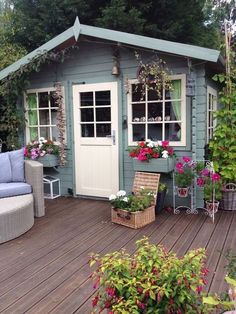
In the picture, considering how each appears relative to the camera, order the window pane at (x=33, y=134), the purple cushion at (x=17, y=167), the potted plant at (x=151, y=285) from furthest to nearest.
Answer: the window pane at (x=33, y=134) → the purple cushion at (x=17, y=167) → the potted plant at (x=151, y=285)

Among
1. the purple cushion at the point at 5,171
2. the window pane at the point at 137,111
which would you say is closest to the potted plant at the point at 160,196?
the window pane at the point at 137,111

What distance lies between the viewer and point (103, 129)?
501 centimetres

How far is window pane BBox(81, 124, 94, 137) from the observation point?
509cm

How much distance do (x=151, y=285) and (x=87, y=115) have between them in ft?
12.9

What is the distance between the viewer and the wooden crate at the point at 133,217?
380cm

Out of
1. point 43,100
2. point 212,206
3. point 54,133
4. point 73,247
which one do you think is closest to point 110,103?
point 54,133

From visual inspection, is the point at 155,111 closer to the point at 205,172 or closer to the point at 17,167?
the point at 205,172

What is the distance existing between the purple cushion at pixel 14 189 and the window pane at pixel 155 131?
6.29 ft

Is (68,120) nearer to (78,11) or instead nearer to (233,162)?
(233,162)

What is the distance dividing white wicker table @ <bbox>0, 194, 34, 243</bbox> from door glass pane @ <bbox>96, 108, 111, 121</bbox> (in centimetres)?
182

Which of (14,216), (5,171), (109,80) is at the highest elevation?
(109,80)

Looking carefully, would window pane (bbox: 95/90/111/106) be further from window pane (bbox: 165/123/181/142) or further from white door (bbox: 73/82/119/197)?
window pane (bbox: 165/123/181/142)

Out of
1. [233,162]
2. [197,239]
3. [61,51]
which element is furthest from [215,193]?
[61,51]

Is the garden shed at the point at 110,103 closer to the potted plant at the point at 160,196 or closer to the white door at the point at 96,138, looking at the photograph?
the white door at the point at 96,138
